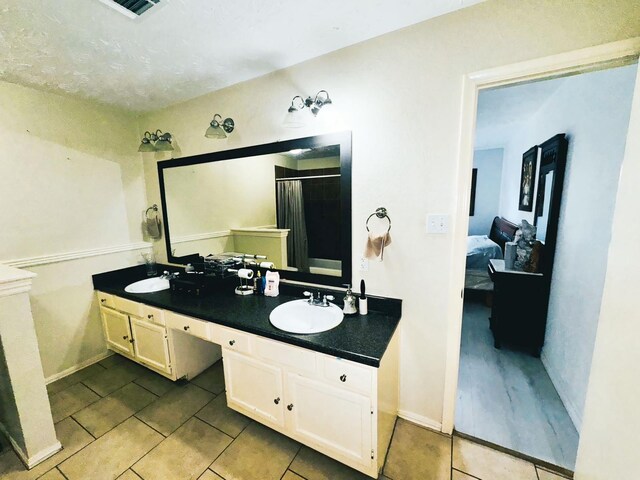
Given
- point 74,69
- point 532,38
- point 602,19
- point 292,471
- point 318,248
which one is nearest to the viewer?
point 602,19

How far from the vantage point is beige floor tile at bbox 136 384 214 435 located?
1709 millimetres

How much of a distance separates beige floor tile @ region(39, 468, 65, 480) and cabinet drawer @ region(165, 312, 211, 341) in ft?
2.87

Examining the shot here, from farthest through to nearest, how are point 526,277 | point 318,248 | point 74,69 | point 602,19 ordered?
point 526,277
point 318,248
point 74,69
point 602,19

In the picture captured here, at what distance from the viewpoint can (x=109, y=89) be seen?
2.00 metres

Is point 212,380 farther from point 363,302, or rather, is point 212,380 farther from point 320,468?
point 363,302

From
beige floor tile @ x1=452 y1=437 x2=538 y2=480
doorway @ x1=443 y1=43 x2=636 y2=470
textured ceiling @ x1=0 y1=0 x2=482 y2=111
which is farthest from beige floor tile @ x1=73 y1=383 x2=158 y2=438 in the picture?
textured ceiling @ x1=0 y1=0 x2=482 y2=111

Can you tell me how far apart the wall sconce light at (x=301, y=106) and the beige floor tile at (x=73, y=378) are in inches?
107

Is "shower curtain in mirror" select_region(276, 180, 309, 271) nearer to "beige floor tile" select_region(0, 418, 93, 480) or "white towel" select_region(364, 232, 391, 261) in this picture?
"white towel" select_region(364, 232, 391, 261)

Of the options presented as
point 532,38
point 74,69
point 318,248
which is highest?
point 74,69

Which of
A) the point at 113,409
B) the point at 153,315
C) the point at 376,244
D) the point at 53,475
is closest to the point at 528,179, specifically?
the point at 376,244

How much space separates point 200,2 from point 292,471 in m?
2.38

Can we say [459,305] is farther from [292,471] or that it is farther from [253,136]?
[253,136]

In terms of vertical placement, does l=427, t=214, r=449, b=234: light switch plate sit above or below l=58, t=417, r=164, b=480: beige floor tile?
above

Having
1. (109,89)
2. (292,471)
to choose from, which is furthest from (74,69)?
(292,471)
